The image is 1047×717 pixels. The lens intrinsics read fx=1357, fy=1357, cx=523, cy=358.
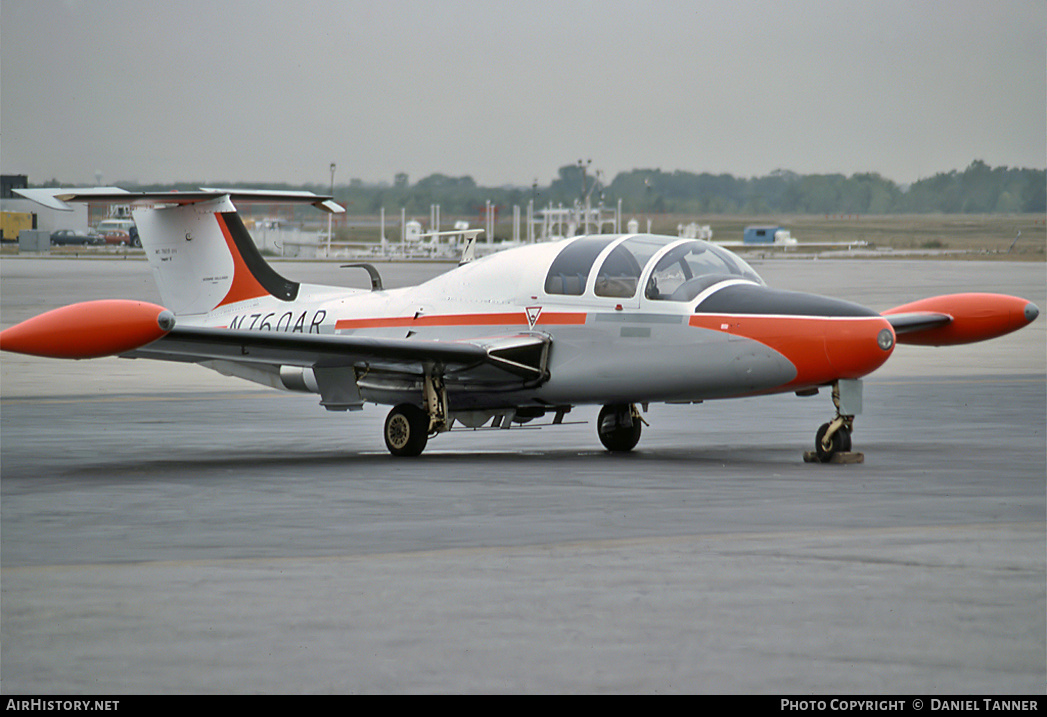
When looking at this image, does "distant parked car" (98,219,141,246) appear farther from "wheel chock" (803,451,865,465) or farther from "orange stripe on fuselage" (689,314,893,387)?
"wheel chock" (803,451,865,465)

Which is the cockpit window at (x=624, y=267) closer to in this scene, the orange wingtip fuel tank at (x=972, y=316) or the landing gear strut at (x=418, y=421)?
the landing gear strut at (x=418, y=421)

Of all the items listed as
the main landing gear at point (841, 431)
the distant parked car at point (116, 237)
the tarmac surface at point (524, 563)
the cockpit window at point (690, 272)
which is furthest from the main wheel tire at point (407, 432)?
the distant parked car at point (116, 237)

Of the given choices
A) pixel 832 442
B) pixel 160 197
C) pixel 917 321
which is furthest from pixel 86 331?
pixel 917 321

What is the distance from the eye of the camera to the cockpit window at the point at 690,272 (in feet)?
45.9

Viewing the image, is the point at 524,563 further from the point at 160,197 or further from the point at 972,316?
the point at 160,197

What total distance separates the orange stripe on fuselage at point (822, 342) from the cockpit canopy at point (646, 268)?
979 mm

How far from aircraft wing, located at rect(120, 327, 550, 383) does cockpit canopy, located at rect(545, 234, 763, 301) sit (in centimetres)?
78

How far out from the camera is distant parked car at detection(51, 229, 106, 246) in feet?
414

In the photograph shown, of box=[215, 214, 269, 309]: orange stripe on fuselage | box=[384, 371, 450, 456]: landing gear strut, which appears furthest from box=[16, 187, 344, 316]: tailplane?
box=[384, 371, 450, 456]: landing gear strut

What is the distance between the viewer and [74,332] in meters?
11.8

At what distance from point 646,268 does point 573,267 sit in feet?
2.96

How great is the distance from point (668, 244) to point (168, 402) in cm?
1057

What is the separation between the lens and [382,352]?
1408 cm
